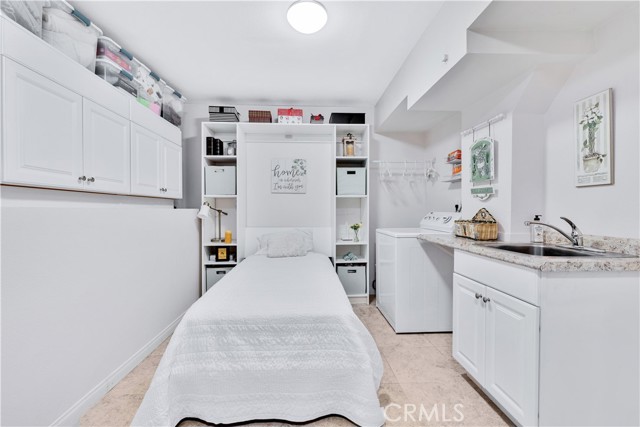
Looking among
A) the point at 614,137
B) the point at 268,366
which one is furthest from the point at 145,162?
the point at 614,137

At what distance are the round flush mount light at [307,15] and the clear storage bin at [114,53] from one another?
1323mm

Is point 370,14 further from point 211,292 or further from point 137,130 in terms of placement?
point 211,292

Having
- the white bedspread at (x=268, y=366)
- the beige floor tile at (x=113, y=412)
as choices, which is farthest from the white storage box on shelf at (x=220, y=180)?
the beige floor tile at (x=113, y=412)

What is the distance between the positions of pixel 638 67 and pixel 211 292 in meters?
2.65

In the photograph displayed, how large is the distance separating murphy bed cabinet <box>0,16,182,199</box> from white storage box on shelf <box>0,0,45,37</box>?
0.35ft

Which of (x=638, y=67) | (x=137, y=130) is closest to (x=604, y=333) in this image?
(x=638, y=67)

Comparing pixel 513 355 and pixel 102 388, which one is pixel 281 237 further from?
pixel 513 355

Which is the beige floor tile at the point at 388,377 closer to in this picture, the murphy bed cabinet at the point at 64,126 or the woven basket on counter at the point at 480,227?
the woven basket on counter at the point at 480,227

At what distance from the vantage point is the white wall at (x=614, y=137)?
1315mm

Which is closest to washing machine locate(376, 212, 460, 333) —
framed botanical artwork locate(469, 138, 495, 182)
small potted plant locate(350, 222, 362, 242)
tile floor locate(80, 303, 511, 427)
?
tile floor locate(80, 303, 511, 427)

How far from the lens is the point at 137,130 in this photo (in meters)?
2.13

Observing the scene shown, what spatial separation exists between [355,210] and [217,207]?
1759mm

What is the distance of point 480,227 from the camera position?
188 centimetres

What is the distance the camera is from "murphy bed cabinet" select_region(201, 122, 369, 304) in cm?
305
